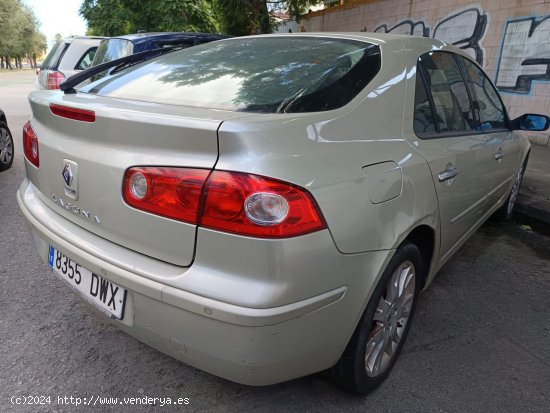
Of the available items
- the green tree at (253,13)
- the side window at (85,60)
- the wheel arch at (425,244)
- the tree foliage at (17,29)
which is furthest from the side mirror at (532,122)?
the tree foliage at (17,29)

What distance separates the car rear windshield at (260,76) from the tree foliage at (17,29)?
56.4 metres

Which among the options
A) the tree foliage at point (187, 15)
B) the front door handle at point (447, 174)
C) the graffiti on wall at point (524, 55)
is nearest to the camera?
the front door handle at point (447, 174)

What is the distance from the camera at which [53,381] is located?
2012 mm

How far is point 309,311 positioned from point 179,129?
751 millimetres

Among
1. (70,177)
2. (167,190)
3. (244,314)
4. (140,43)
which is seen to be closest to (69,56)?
(140,43)

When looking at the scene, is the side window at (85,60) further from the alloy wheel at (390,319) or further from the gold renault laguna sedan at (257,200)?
the alloy wheel at (390,319)

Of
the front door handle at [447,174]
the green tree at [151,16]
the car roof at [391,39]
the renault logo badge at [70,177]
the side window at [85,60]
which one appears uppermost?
the green tree at [151,16]

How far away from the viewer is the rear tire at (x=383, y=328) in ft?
5.97

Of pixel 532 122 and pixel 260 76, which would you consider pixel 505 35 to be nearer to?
pixel 532 122

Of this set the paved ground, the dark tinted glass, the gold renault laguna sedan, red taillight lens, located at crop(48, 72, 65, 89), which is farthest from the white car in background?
the dark tinted glass

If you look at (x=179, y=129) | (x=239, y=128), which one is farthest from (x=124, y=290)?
(x=239, y=128)

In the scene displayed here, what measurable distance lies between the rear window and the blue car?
6.01 feet

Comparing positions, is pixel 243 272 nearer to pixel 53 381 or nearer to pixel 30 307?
pixel 53 381

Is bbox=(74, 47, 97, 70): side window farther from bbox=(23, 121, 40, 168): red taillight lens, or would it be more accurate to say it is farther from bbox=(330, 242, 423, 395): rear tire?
bbox=(330, 242, 423, 395): rear tire
